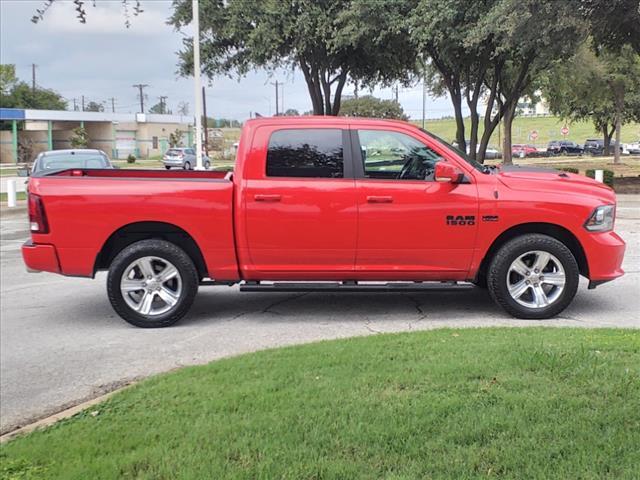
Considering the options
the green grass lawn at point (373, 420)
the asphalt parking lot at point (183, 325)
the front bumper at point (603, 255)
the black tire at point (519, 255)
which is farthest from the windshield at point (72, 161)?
the front bumper at point (603, 255)

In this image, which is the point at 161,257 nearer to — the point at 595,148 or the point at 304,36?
the point at 304,36

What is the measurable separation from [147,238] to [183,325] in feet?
3.12

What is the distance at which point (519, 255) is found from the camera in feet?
20.4

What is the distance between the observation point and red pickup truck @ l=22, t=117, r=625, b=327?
20.4 ft

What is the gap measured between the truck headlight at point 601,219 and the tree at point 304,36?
16.7 meters

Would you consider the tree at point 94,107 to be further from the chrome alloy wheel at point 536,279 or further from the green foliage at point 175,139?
the chrome alloy wheel at point 536,279

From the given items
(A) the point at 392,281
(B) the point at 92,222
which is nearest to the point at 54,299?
(B) the point at 92,222

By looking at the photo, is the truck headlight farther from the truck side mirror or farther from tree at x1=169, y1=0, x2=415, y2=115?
tree at x1=169, y1=0, x2=415, y2=115

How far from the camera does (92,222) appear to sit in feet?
20.4

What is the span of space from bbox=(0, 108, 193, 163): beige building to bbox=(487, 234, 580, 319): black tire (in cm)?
5823

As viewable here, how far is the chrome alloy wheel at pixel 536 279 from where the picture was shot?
247 inches

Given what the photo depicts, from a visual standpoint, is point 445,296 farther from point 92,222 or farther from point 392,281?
point 92,222

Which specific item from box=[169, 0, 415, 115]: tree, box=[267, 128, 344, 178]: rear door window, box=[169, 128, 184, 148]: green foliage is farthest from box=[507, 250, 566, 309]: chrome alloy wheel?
box=[169, 128, 184, 148]: green foliage

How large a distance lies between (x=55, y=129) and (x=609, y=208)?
6862 centimetres
